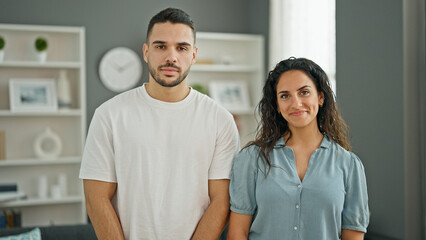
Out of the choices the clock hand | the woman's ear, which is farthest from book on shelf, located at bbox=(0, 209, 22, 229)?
the woman's ear

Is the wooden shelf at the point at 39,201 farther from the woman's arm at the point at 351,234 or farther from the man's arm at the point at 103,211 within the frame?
the woman's arm at the point at 351,234

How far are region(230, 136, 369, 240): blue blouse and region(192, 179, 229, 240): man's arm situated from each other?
69 mm

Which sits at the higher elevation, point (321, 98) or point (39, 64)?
point (39, 64)

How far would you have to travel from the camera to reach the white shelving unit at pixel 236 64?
203 inches

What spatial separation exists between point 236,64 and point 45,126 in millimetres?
1994

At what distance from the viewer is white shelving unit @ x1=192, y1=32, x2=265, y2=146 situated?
16.9ft

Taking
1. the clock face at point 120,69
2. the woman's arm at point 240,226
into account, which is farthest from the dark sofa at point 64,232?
the clock face at point 120,69

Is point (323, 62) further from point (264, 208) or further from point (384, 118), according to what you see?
point (264, 208)

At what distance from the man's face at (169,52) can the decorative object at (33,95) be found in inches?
111

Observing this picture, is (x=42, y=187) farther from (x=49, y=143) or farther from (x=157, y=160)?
(x=157, y=160)

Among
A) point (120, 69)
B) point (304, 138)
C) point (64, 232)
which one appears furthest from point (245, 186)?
point (120, 69)

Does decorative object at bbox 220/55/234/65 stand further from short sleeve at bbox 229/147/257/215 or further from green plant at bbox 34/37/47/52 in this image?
short sleeve at bbox 229/147/257/215

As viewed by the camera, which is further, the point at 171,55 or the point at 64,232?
the point at 64,232

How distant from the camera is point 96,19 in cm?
496
